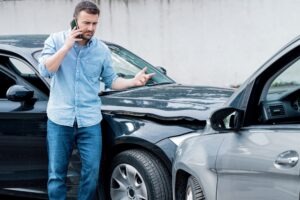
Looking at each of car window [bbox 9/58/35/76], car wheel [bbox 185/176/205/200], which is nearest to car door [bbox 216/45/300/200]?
car wheel [bbox 185/176/205/200]

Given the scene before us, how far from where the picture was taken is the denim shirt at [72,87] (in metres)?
5.48

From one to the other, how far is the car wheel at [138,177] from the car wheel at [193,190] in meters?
0.89

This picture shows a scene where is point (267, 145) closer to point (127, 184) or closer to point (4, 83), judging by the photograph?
point (127, 184)

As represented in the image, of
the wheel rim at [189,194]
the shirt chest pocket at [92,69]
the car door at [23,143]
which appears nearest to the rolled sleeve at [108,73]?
the shirt chest pocket at [92,69]

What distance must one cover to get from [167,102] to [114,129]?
1.63ft

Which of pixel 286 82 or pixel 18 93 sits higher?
pixel 286 82

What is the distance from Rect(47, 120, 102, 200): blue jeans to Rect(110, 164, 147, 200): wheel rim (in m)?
0.17

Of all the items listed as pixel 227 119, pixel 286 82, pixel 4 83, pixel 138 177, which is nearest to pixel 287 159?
pixel 286 82

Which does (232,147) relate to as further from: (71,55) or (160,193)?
→ (71,55)

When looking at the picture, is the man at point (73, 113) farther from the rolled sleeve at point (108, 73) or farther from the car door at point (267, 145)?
the car door at point (267, 145)

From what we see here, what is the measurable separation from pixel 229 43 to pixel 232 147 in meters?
11.3

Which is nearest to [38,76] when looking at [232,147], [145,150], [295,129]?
[145,150]

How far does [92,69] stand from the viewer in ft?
18.3

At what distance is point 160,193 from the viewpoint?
17.5 feet
